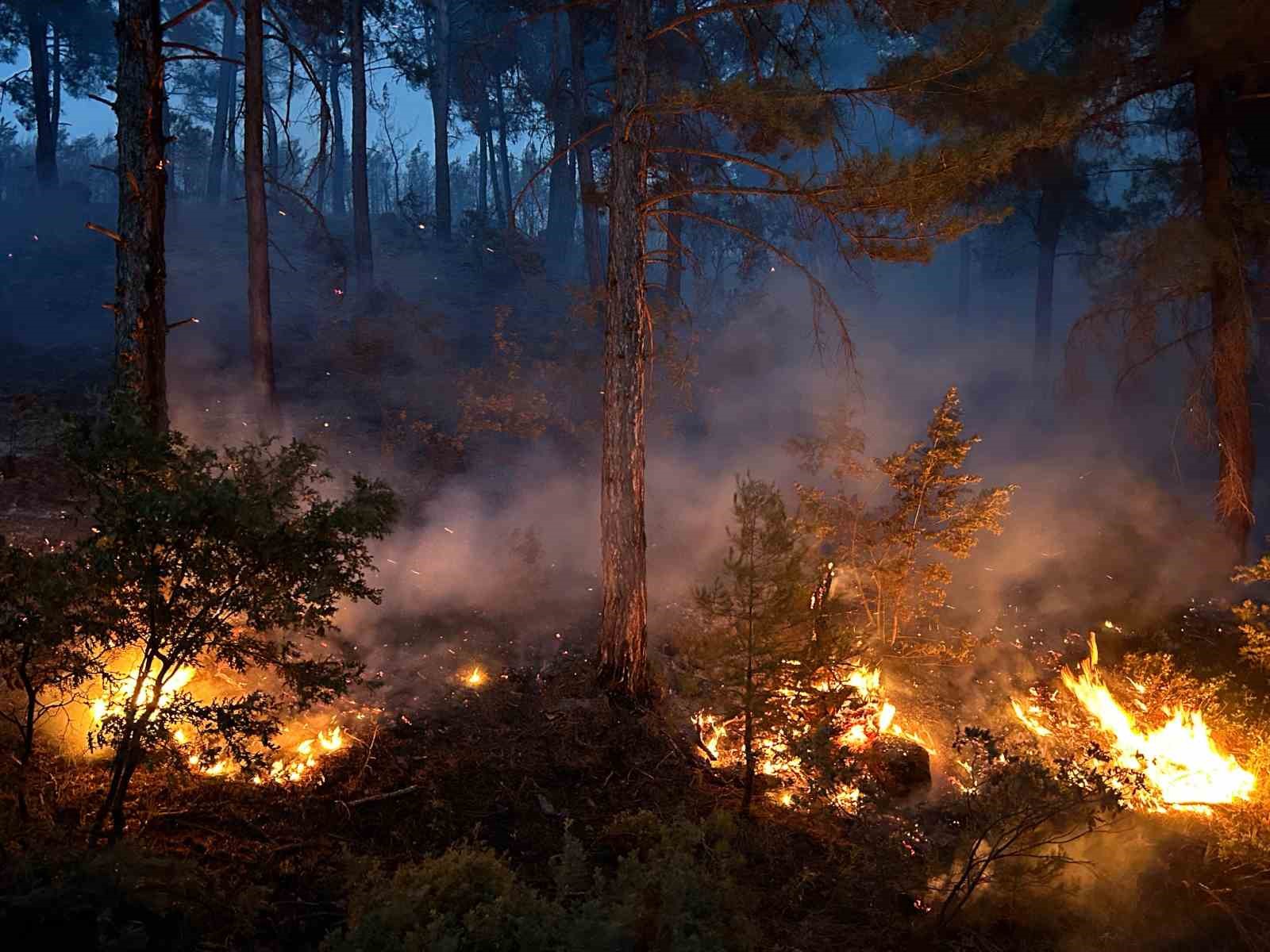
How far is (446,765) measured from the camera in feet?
21.6

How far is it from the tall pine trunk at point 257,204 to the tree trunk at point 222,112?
1987 centimetres

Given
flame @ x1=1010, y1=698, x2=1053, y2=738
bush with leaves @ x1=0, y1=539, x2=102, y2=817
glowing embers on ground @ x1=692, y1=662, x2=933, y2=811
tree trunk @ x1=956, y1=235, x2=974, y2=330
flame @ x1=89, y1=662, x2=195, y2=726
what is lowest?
flame @ x1=1010, y1=698, x2=1053, y2=738

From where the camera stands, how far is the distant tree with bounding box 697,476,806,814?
5.95 m

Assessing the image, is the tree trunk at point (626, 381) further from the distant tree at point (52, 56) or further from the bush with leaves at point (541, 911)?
the distant tree at point (52, 56)

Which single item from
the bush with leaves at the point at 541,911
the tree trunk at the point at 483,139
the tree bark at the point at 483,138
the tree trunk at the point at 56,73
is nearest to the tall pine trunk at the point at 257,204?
the bush with leaves at the point at 541,911

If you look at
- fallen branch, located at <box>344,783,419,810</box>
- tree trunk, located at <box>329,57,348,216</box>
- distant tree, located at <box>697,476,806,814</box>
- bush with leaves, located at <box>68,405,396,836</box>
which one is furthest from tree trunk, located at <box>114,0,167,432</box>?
tree trunk, located at <box>329,57,348,216</box>

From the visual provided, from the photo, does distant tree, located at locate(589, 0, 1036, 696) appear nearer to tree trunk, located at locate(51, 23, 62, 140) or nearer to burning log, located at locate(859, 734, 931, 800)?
burning log, located at locate(859, 734, 931, 800)

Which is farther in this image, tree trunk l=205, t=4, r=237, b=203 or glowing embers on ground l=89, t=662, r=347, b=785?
tree trunk l=205, t=4, r=237, b=203

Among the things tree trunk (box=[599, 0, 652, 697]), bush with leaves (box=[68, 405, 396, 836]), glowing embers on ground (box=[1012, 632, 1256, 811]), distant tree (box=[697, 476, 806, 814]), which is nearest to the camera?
bush with leaves (box=[68, 405, 396, 836])

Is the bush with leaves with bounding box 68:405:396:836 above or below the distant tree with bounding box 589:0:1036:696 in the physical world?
below

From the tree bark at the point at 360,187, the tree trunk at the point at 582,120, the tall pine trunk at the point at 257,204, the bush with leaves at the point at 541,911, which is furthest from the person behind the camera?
the tree bark at the point at 360,187

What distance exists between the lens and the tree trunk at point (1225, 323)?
982 cm

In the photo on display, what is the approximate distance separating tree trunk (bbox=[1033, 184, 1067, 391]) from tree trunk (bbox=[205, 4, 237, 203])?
28.4 meters

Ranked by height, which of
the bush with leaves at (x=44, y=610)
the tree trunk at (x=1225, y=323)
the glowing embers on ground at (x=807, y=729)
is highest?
the tree trunk at (x=1225, y=323)
